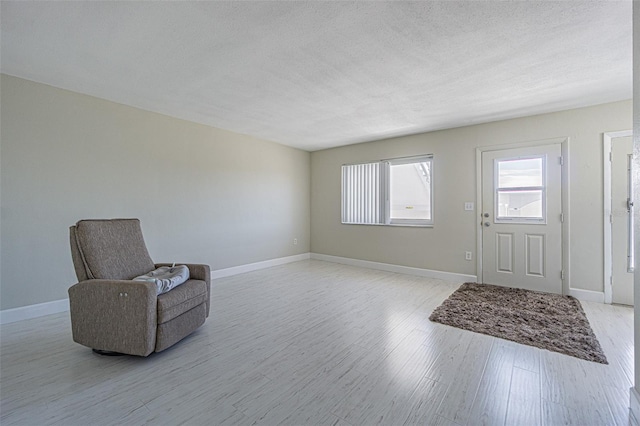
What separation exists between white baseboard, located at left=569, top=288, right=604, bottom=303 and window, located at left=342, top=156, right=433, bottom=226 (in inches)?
80.1

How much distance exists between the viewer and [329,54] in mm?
2375

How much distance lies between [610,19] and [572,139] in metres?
2.15

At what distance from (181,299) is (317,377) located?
1.30 meters

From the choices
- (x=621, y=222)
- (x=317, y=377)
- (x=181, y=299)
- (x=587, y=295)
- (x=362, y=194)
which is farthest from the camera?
(x=362, y=194)

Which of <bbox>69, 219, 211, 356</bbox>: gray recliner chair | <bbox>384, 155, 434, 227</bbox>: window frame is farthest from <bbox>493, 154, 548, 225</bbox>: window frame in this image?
<bbox>69, 219, 211, 356</bbox>: gray recliner chair

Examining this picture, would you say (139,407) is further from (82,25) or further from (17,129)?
(17,129)

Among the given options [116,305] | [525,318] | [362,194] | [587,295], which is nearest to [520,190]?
[587,295]

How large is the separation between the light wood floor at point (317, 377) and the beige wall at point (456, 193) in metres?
1.17

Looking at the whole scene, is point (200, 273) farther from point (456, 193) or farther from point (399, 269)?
point (456, 193)

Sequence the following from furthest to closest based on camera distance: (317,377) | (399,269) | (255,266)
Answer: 1. (255,266)
2. (399,269)
3. (317,377)

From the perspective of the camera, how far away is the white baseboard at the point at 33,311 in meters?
2.78

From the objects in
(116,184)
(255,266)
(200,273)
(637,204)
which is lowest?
(255,266)

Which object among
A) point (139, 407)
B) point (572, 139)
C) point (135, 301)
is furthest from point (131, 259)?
point (572, 139)

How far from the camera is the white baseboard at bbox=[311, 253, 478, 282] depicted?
14.3 ft
